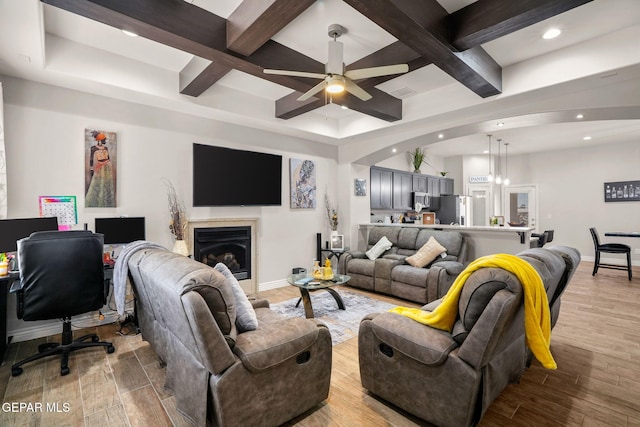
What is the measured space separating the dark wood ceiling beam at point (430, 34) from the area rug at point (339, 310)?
2.86 meters

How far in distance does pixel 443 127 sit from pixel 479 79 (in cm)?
131

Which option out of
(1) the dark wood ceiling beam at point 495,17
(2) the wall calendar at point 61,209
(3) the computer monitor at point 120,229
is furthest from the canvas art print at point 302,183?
(1) the dark wood ceiling beam at point 495,17

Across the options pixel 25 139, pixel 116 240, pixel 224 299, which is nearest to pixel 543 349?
pixel 224 299

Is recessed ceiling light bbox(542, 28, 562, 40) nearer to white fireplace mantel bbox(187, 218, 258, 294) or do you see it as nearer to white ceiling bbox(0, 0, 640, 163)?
white ceiling bbox(0, 0, 640, 163)

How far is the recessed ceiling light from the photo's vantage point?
283cm

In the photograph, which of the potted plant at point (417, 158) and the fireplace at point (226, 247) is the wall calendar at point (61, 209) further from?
the potted plant at point (417, 158)

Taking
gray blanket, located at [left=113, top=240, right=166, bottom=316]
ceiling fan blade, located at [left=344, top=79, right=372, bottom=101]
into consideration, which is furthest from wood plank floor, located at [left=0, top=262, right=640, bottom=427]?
ceiling fan blade, located at [left=344, top=79, right=372, bottom=101]

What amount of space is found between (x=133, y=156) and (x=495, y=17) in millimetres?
4049

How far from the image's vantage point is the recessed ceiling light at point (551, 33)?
111 inches

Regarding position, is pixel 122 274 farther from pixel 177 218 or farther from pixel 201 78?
pixel 201 78

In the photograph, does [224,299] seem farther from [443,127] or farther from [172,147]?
[443,127]

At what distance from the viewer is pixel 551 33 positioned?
288 cm

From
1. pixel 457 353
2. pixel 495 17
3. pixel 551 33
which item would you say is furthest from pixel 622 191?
pixel 457 353

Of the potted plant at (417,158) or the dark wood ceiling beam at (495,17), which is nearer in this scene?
the dark wood ceiling beam at (495,17)
